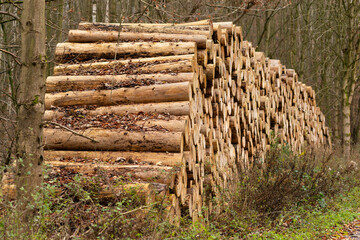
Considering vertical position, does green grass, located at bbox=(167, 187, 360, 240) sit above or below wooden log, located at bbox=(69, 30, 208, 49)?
below

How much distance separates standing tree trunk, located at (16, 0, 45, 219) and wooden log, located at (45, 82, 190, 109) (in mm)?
1779

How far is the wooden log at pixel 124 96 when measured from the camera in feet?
19.6

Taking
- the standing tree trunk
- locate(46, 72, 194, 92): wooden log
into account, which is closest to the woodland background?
locate(46, 72, 194, 92): wooden log

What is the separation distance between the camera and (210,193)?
686 cm

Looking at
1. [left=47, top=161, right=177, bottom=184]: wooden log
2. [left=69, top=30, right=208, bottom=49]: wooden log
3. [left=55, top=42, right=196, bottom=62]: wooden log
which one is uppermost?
[left=69, top=30, right=208, bottom=49]: wooden log

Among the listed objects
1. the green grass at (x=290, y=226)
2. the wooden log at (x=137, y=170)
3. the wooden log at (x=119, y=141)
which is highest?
the wooden log at (x=119, y=141)

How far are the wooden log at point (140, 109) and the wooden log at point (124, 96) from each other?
0.10 metres

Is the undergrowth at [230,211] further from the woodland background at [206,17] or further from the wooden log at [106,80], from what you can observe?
the woodland background at [206,17]

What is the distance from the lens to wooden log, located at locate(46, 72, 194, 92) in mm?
6234

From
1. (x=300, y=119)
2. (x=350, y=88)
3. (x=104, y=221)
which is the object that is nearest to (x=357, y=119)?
(x=350, y=88)

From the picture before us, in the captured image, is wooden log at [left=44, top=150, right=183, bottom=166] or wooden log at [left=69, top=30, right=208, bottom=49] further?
wooden log at [left=69, top=30, right=208, bottom=49]

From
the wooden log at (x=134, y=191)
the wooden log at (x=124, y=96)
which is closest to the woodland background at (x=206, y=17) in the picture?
the wooden log at (x=124, y=96)

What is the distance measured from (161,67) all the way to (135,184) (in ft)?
7.49

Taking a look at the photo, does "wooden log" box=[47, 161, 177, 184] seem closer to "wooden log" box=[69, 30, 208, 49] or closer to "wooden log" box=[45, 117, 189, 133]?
"wooden log" box=[45, 117, 189, 133]
